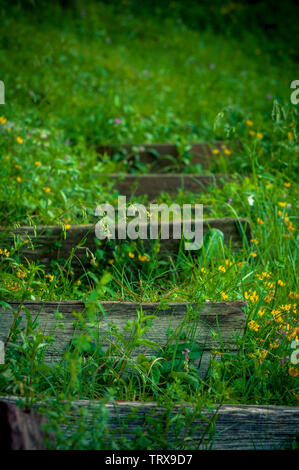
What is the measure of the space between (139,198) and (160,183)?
1.06ft

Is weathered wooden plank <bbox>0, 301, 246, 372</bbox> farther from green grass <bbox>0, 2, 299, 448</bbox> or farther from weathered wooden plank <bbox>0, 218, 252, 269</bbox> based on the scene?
weathered wooden plank <bbox>0, 218, 252, 269</bbox>

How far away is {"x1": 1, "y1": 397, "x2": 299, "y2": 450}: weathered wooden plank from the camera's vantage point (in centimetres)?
145

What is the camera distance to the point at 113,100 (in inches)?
171

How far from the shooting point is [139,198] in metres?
2.97

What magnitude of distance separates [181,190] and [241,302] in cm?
137

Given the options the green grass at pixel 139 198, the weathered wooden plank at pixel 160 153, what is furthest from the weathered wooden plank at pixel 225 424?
the weathered wooden plank at pixel 160 153

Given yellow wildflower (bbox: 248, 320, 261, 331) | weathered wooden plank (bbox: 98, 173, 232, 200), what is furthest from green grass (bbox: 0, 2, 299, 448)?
weathered wooden plank (bbox: 98, 173, 232, 200)

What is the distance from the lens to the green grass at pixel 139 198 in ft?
5.36

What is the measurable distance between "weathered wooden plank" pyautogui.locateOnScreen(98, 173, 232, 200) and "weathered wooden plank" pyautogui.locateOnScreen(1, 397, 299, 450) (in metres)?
1.90
